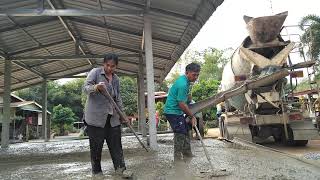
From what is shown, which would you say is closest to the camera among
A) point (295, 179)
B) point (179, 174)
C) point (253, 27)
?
point (295, 179)

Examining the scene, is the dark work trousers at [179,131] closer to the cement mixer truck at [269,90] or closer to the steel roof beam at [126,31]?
the cement mixer truck at [269,90]

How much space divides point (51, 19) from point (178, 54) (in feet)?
15.3

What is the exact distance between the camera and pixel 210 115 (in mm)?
26938

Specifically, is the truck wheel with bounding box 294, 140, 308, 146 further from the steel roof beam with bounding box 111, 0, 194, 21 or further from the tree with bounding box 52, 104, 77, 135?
the tree with bounding box 52, 104, 77, 135

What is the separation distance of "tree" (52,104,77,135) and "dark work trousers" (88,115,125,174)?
29452mm

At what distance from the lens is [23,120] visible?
27344 millimetres

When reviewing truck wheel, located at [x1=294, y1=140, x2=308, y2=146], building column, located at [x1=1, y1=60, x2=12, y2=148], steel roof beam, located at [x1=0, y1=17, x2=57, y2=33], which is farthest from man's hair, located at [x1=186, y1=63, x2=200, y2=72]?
building column, located at [x1=1, y1=60, x2=12, y2=148]

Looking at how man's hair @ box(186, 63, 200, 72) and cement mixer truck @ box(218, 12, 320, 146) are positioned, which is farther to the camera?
cement mixer truck @ box(218, 12, 320, 146)

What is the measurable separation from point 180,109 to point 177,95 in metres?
0.24

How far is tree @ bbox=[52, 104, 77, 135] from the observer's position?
33.0m

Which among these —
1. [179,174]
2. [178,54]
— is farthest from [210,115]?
[179,174]

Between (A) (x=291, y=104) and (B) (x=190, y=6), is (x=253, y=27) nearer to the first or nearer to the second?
(B) (x=190, y=6)

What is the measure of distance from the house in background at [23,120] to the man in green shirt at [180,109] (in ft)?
63.9

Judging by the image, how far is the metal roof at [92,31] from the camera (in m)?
9.07
